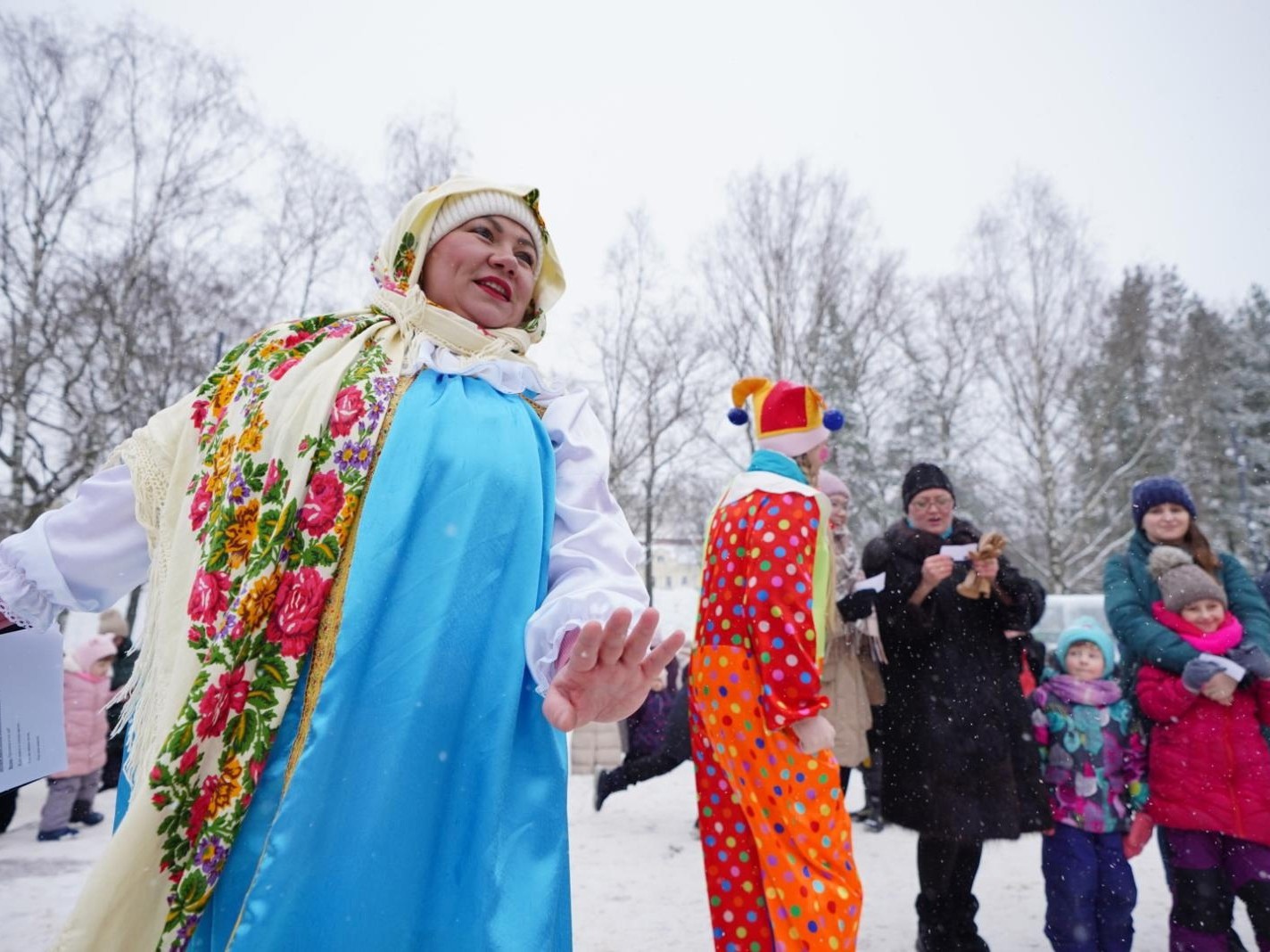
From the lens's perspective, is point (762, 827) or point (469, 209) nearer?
point (469, 209)

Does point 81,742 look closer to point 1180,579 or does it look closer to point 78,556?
point 78,556

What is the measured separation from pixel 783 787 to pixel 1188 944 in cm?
188

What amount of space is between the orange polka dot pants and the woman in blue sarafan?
1250 mm

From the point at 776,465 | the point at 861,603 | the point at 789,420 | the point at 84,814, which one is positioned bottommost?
the point at 84,814

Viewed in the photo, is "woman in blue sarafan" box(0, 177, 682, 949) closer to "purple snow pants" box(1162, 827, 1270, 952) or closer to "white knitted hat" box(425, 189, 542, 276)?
"white knitted hat" box(425, 189, 542, 276)

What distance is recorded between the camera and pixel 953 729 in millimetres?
3072

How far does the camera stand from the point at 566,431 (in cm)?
152

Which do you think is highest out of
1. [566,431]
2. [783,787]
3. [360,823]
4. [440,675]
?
[566,431]

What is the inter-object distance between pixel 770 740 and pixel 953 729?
1.16m

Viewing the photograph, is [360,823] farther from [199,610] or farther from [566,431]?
[566,431]

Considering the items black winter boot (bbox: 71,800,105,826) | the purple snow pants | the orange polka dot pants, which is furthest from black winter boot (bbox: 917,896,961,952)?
black winter boot (bbox: 71,800,105,826)

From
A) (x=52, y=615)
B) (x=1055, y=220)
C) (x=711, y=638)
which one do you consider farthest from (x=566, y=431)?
(x=1055, y=220)

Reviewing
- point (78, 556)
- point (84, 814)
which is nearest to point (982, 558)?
point (78, 556)

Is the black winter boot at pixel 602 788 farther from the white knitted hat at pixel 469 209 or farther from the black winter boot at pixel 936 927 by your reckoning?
the white knitted hat at pixel 469 209
